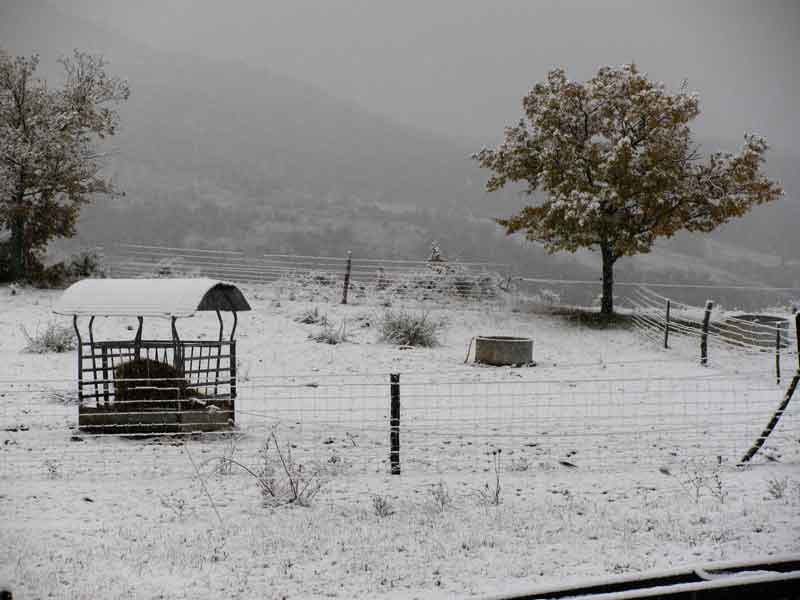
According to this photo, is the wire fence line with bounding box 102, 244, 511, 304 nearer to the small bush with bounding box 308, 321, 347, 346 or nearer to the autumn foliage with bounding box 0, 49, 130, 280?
the autumn foliage with bounding box 0, 49, 130, 280

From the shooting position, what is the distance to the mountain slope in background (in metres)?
50.3

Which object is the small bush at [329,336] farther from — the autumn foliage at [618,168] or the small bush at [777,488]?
the small bush at [777,488]

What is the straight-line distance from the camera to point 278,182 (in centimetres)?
8156

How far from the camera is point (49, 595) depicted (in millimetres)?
4879

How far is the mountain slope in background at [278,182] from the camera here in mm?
50344

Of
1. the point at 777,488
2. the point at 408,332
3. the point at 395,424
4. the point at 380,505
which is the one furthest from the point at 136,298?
the point at 408,332

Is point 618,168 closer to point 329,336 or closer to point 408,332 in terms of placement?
point 408,332

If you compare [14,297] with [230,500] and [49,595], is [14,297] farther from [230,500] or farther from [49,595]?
[49,595]

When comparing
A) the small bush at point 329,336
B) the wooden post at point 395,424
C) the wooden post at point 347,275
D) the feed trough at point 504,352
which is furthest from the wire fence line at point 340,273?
the wooden post at point 395,424

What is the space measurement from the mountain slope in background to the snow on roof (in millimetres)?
18048

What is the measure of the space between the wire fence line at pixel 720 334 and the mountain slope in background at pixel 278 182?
5.52 meters

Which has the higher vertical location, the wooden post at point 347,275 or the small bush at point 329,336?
the wooden post at point 347,275

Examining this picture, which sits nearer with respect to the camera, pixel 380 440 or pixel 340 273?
pixel 380 440

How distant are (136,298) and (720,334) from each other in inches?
703
